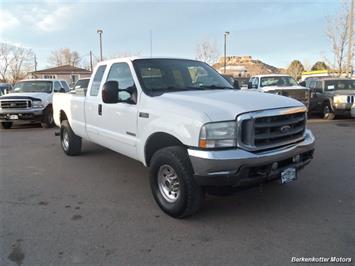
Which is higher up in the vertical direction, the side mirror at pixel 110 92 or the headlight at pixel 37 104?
the side mirror at pixel 110 92

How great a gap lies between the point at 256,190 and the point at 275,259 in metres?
1.91

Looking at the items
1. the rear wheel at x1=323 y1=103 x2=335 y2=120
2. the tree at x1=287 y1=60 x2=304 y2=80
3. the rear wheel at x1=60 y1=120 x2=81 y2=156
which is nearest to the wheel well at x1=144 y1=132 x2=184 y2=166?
the rear wheel at x1=60 y1=120 x2=81 y2=156

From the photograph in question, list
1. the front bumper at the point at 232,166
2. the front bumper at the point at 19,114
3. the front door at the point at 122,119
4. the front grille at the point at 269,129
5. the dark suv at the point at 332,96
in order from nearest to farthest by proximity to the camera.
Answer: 1. the front bumper at the point at 232,166
2. the front grille at the point at 269,129
3. the front door at the point at 122,119
4. the front bumper at the point at 19,114
5. the dark suv at the point at 332,96

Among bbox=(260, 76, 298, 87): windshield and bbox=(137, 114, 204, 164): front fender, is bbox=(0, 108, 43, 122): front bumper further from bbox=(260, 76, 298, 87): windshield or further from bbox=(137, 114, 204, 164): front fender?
bbox=(137, 114, 204, 164): front fender

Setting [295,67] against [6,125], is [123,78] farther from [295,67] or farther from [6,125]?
[295,67]

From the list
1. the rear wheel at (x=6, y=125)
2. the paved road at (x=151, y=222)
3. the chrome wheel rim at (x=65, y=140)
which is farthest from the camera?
the rear wheel at (x=6, y=125)

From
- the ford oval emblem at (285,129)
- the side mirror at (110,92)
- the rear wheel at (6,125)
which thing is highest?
the side mirror at (110,92)

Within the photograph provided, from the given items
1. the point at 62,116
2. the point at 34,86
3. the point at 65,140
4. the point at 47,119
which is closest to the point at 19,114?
the point at 47,119

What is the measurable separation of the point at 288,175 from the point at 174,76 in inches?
83.8

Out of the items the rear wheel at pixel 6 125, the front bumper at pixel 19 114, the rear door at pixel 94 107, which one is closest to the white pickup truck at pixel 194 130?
the rear door at pixel 94 107

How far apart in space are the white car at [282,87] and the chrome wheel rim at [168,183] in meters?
9.16

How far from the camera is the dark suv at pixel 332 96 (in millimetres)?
12758

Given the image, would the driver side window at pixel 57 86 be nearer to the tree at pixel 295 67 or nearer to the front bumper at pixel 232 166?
the front bumper at pixel 232 166

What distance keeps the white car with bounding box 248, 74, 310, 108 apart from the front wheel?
9.18 m
